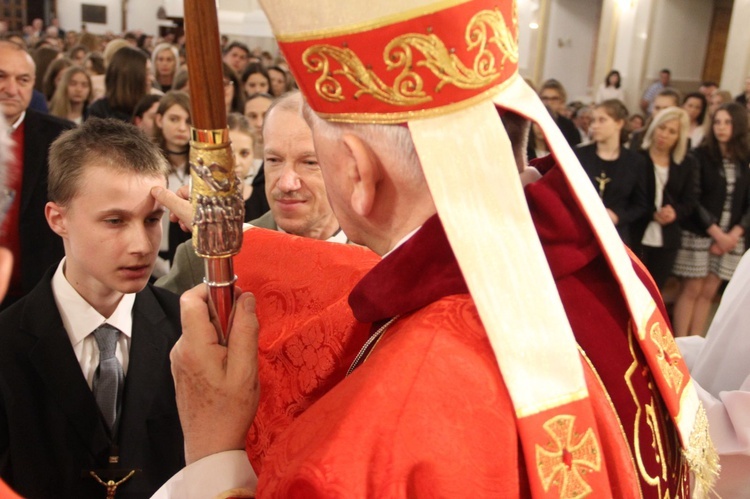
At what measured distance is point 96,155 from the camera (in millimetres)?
1949

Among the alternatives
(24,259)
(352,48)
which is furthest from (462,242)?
(24,259)

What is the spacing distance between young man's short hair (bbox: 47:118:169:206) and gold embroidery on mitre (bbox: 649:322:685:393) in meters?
1.31

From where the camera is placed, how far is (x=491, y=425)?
3.54 ft

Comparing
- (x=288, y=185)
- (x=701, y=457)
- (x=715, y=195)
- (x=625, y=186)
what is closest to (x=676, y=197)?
(x=715, y=195)

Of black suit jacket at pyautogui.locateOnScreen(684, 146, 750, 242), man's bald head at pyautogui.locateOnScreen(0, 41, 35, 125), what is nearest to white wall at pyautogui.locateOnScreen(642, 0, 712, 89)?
black suit jacket at pyautogui.locateOnScreen(684, 146, 750, 242)

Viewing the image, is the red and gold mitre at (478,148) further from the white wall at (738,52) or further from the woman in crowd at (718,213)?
the white wall at (738,52)

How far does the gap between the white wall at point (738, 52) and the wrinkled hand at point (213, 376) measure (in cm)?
1142

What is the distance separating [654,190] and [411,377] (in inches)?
190

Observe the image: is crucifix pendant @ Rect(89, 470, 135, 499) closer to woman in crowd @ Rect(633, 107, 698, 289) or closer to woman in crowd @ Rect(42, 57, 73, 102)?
woman in crowd @ Rect(633, 107, 698, 289)

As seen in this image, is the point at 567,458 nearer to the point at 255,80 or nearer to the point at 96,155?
the point at 96,155

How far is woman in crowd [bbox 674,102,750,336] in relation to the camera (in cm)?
562

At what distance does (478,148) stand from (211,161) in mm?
439

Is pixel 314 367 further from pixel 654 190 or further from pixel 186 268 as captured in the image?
pixel 654 190

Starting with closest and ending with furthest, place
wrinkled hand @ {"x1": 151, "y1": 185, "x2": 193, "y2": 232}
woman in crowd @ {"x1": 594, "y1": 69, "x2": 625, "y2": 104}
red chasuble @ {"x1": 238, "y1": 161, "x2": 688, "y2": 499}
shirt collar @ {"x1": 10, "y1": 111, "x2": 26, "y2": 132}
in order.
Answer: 1. red chasuble @ {"x1": 238, "y1": 161, "x2": 688, "y2": 499}
2. wrinkled hand @ {"x1": 151, "y1": 185, "x2": 193, "y2": 232}
3. shirt collar @ {"x1": 10, "y1": 111, "x2": 26, "y2": 132}
4. woman in crowd @ {"x1": 594, "y1": 69, "x2": 625, "y2": 104}
